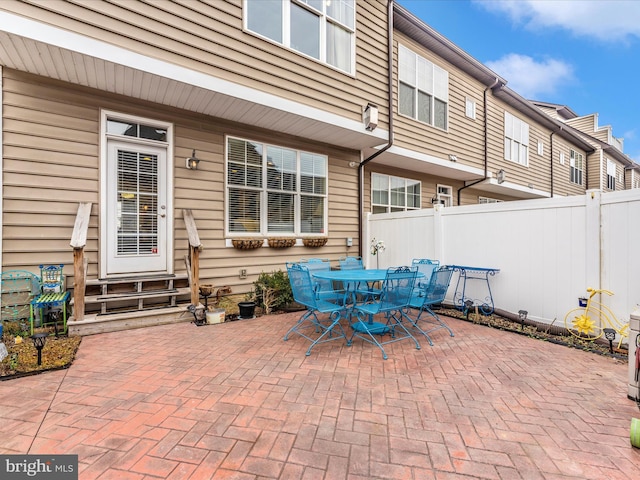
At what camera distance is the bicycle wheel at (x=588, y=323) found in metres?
3.66

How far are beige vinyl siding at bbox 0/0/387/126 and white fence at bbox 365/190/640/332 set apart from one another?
2.77 meters

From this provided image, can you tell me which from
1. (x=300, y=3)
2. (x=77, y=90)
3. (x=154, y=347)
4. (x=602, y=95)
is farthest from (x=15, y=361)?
(x=602, y=95)

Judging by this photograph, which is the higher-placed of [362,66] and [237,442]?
[362,66]

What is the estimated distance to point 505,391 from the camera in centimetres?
249

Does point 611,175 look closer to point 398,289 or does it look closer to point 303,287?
point 398,289

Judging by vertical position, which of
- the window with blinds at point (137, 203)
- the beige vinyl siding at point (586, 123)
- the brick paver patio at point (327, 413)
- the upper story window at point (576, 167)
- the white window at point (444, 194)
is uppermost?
the beige vinyl siding at point (586, 123)

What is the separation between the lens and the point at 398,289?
3.51 metres

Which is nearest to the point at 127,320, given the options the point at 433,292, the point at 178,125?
the point at 178,125

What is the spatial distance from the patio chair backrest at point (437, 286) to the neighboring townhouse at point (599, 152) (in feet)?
45.5

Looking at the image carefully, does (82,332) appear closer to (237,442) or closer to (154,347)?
(154,347)

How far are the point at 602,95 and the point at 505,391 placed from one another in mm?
38270

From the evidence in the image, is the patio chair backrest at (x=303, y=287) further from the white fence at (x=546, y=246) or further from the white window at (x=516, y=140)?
the white window at (x=516, y=140)

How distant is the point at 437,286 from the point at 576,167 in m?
14.9

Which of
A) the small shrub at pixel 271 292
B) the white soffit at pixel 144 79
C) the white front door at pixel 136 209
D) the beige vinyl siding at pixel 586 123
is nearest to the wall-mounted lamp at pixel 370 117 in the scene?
the white soffit at pixel 144 79
